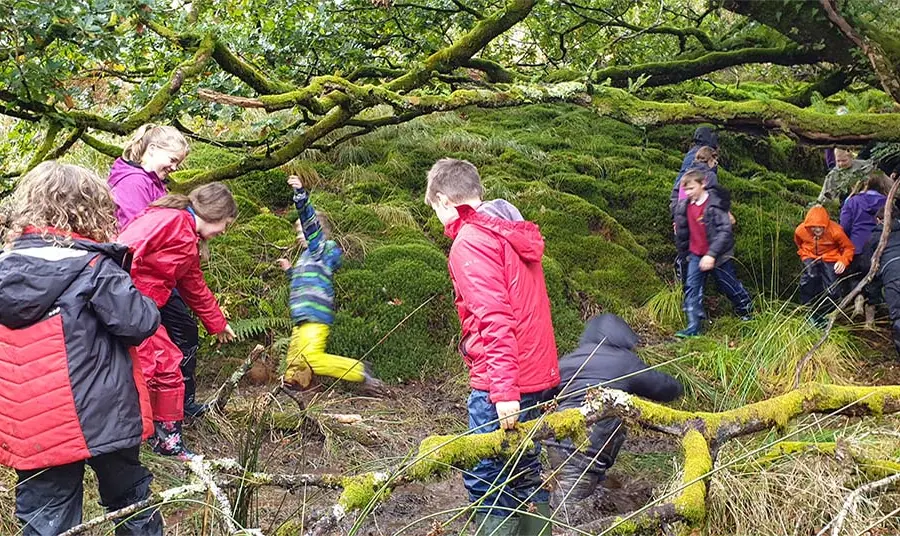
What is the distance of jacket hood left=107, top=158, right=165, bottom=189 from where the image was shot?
427 cm

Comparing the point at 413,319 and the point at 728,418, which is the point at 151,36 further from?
the point at 728,418

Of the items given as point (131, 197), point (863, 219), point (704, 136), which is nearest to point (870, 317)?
point (863, 219)

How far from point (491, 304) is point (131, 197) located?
7.23ft

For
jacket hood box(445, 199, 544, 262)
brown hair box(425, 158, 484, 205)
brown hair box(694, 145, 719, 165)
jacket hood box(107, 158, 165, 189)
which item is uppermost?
jacket hood box(107, 158, 165, 189)

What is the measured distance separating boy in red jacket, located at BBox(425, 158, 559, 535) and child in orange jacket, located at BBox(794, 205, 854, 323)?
163 inches

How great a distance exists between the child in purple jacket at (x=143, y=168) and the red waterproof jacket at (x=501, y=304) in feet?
5.78

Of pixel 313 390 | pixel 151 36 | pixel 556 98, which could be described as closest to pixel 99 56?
pixel 151 36

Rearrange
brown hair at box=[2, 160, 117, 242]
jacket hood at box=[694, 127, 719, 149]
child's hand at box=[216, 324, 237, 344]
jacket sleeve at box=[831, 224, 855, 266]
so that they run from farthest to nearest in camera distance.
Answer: jacket hood at box=[694, 127, 719, 149] < jacket sleeve at box=[831, 224, 855, 266] < child's hand at box=[216, 324, 237, 344] < brown hair at box=[2, 160, 117, 242]

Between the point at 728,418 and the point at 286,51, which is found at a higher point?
the point at 286,51

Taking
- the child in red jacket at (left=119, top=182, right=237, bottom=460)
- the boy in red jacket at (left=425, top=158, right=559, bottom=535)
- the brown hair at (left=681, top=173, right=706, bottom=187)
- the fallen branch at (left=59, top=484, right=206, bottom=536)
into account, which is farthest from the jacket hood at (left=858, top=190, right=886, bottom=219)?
the fallen branch at (left=59, top=484, right=206, bottom=536)

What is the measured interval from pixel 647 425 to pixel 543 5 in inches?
275

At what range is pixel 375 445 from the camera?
5043mm

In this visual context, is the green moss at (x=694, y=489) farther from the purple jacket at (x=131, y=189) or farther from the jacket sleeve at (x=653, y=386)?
the purple jacket at (x=131, y=189)

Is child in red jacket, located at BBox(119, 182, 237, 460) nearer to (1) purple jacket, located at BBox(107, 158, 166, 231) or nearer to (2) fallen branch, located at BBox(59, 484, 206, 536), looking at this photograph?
(1) purple jacket, located at BBox(107, 158, 166, 231)
